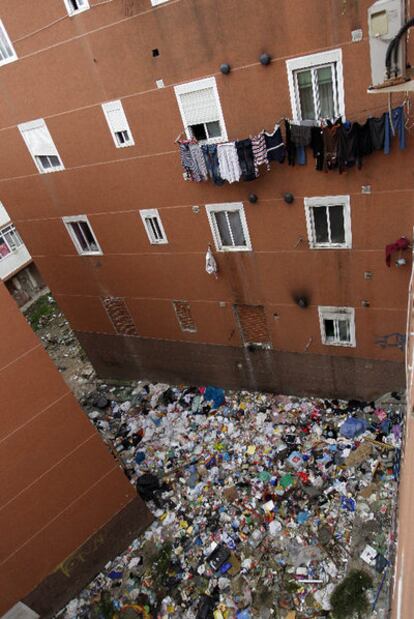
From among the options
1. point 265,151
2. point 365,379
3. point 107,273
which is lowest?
point 365,379

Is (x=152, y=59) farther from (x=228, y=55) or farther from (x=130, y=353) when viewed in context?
(x=130, y=353)

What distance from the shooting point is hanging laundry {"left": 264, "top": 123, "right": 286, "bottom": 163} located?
812 centimetres

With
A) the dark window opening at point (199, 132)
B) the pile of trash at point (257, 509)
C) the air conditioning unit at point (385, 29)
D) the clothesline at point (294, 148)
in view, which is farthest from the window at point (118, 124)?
the pile of trash at point (257, 509)

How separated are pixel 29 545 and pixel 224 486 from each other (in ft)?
15.2

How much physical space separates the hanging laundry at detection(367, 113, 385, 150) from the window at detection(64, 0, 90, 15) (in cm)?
615

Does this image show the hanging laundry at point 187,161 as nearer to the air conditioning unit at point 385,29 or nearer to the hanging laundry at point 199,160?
the hanging laundry at point 199,160

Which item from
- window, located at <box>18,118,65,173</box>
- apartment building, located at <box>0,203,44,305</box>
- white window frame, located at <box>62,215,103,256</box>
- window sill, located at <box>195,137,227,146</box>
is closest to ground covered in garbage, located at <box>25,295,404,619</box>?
white window frame, located at <box>62,215,103,256</box>

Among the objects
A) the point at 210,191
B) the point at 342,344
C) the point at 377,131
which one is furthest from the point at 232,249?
the point at 377,131

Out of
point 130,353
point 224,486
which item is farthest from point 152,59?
point 224,486

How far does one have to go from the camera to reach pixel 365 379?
1114cm

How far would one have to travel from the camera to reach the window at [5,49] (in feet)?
30.2

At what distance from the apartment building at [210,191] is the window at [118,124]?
3 cm

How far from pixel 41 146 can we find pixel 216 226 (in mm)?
5057

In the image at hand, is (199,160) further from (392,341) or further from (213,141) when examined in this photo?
(392,341)
